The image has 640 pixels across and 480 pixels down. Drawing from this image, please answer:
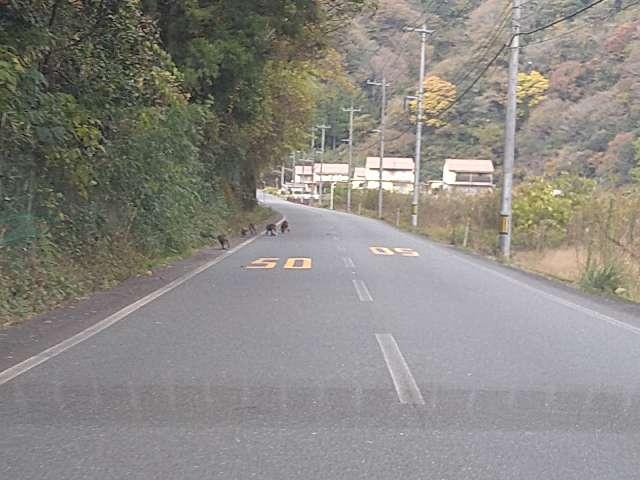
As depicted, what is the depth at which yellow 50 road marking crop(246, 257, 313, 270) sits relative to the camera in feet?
66.5

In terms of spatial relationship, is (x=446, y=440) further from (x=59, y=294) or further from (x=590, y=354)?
(x=59, y=294)

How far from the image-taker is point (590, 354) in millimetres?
9930

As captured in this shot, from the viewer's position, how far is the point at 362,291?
15.6 metres

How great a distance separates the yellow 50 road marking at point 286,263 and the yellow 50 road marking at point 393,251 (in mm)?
3688

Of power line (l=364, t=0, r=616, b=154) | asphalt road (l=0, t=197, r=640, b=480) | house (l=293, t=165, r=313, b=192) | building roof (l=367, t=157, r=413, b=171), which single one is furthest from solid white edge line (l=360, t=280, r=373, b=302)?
house (l=293, t=165, r=313, b=192)

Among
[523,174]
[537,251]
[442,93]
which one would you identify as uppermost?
[442,93]

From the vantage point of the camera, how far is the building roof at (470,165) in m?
64.4

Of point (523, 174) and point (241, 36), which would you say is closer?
point (241, 36)

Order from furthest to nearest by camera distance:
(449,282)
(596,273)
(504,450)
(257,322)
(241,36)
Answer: (241,36), (596,273), (449,282), (257,322), (504,450)

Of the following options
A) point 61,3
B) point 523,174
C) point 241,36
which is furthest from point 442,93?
point 61,3

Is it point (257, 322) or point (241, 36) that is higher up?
point (241, 36)

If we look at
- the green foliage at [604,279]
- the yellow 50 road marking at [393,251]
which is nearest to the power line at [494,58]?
the green foliage at [604,279]

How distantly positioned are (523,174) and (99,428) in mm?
49398

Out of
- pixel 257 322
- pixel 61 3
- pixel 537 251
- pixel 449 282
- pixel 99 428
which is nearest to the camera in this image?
pixel 99 428
